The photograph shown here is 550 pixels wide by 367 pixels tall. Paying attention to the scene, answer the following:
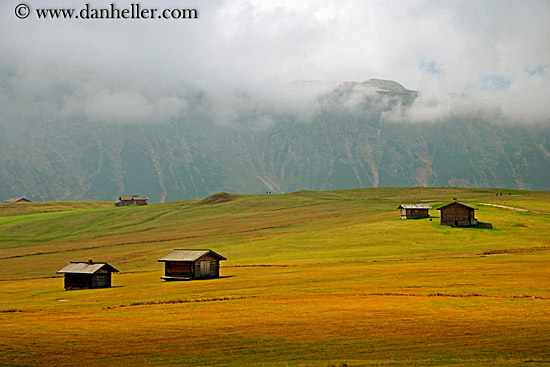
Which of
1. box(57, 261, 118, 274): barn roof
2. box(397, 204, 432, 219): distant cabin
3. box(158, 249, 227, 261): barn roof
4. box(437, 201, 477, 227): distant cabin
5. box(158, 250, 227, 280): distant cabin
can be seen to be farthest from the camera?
box(397, 204, 432, 219): distant cabin

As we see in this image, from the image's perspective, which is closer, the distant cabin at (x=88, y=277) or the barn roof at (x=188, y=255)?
the distant cabin at (x=88, y=277)

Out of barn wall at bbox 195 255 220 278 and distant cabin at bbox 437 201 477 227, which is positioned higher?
distant cabin at bbox 437 201 477 227

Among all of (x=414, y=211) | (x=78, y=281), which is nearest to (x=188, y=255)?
(x=78, y=281)

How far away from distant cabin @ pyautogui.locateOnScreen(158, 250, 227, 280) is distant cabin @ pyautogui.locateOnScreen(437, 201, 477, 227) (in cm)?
6575

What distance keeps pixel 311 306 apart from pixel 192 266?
39378mm

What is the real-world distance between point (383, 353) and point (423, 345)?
2.49 m

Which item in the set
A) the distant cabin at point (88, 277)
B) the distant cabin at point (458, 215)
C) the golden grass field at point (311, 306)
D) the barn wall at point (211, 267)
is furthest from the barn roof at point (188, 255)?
the distant cabin at point (458, 215)

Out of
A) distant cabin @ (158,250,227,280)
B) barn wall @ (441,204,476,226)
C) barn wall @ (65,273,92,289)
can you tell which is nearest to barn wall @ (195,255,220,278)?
distant cabin @ (158,250,227,280)

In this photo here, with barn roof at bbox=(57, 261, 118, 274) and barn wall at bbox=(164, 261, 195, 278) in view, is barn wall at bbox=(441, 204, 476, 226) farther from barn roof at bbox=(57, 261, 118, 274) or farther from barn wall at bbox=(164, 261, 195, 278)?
barn roof at bbox=(57, 261, 118, 274)

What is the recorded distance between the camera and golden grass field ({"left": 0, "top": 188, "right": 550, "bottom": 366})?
25.0m

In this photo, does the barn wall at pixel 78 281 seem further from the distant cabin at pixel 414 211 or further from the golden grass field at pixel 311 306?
the distant cabin at pixel 414 211

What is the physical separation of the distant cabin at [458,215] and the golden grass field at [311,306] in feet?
17.5

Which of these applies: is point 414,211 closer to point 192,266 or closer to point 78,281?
point 192,266

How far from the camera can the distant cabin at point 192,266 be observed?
75.8 meters
